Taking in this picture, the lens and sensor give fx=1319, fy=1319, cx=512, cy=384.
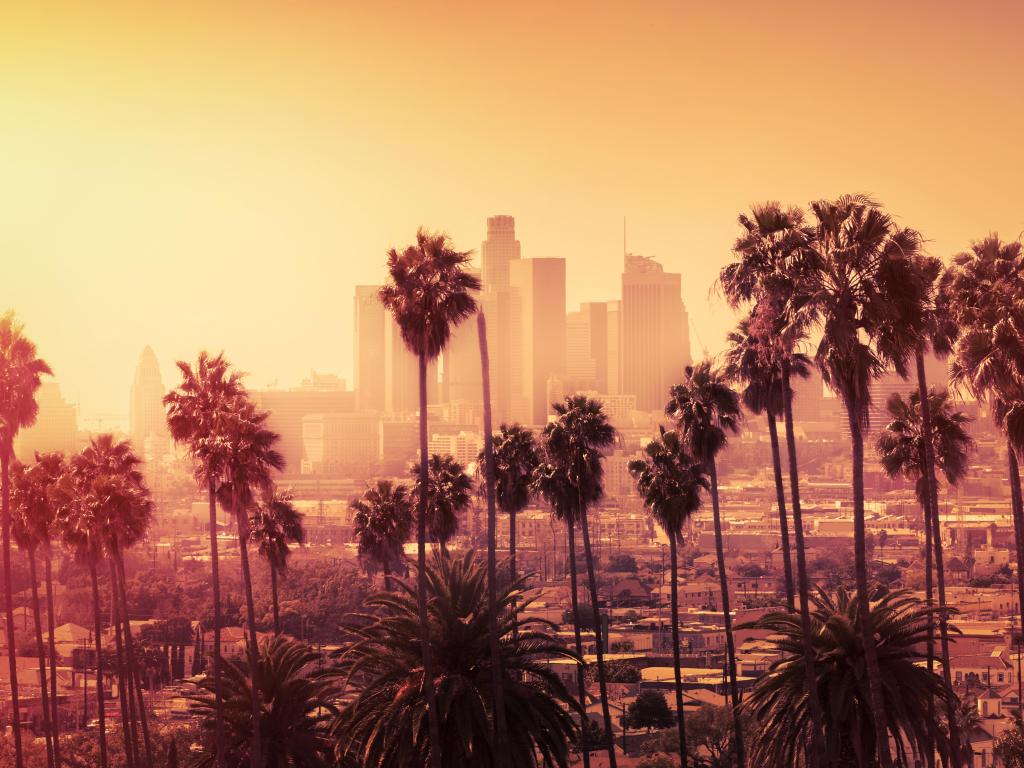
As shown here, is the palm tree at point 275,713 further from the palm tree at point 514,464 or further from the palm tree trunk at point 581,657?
the palm tree at point 514,464

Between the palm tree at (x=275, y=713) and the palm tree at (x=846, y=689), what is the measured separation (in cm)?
1056

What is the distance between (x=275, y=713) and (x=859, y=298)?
1709 centimetres

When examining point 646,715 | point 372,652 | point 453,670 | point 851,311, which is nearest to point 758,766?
point 453,670

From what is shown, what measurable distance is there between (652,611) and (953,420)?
128619 mm

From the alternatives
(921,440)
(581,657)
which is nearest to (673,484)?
(921,440)

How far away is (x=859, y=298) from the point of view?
2452cm

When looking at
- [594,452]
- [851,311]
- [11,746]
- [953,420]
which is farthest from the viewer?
[11,746]

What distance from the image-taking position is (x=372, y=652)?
92.9 feet

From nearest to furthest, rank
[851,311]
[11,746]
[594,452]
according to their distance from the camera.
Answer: [851,311]
[594,452]
[11,746]

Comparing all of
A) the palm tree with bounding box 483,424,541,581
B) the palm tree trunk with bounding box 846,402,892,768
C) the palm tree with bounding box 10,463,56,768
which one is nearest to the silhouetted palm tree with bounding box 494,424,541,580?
the palm tree with bounding box 483,424,541,581

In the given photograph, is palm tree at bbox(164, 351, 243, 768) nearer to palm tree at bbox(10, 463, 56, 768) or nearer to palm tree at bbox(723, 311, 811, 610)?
palm tree at bbox(10, 463, 56, 768)

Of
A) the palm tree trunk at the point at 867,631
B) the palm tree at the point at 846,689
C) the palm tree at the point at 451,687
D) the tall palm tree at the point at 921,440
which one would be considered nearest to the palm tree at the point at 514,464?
the tall palm tree at the point at 921,440

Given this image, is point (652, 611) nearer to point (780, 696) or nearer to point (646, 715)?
point (646, 715)

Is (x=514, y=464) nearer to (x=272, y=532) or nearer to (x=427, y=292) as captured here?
(x=272, y=532)
